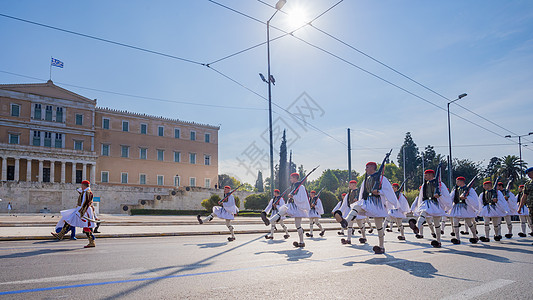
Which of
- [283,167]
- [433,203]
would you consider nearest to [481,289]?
[433,203]

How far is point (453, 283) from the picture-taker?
18.9ft

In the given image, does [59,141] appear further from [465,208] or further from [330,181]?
[330,181]

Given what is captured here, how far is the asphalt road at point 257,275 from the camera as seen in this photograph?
16.2 ft

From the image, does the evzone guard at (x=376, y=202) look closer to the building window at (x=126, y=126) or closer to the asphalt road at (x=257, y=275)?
the asphalt road at (x=257, y=275)

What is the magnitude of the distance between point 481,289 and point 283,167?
65.6 meters

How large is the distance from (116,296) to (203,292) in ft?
3.36

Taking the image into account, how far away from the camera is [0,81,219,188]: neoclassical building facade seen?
5341 centimetres

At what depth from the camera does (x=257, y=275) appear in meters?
6.16

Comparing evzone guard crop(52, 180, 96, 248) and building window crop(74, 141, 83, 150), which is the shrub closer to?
building window crop(74, 141, 83, 150)

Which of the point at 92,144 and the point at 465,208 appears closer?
the point at 465,208

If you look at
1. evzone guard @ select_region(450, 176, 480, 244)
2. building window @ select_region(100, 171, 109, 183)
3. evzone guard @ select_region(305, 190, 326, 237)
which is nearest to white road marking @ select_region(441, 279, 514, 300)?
evzone guard @ select_region(450, 176, 480, 244)

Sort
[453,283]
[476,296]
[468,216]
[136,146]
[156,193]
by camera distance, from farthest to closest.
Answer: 1. [136,146]
2. [156,193]
3. [468,216]
4. [453,283]
5. [476,296]

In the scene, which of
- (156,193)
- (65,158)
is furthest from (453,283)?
(65,158)

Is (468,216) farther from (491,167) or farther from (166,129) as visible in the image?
(491,167)
